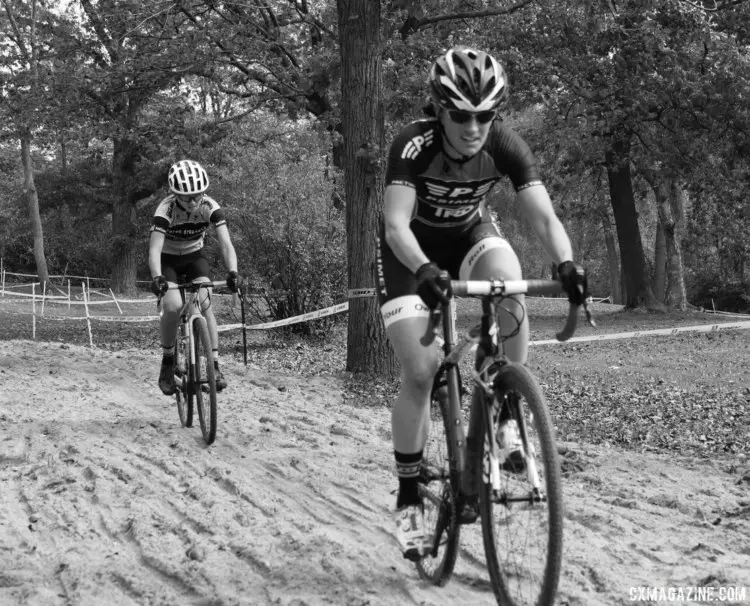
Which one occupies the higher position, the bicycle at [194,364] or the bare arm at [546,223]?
the bare arm at [546,223]

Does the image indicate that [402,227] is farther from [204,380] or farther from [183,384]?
[183,384]

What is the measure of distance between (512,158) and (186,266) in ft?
16.3

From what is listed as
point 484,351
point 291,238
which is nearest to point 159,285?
point 484,351

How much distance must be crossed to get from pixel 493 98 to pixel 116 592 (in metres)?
2.83

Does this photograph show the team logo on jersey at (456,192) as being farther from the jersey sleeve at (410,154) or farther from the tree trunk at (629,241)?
the tree trunk at (629,241)

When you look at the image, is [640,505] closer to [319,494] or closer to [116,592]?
[319,494]

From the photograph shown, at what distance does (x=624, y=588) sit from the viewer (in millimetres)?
3881

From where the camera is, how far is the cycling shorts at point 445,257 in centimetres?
411

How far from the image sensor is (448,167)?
409cm

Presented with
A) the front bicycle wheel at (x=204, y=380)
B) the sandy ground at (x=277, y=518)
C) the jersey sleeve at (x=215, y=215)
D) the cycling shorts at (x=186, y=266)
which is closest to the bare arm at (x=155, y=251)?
the cycling shorts at (x=186, y=266)

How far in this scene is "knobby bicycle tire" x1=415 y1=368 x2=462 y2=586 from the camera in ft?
12.5

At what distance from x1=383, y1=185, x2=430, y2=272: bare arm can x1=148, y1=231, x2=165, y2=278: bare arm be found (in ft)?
14.2

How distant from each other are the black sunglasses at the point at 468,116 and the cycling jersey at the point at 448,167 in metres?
0.21

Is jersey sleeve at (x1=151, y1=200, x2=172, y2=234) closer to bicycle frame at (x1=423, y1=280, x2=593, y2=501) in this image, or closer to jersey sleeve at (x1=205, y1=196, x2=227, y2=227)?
jersey sleeve at (x1=205, y1=196, x2=227, y2=227)
